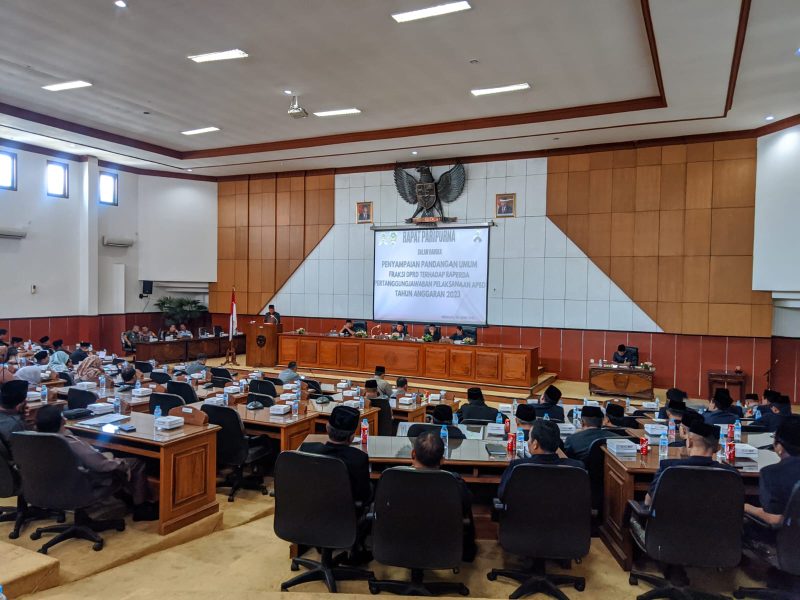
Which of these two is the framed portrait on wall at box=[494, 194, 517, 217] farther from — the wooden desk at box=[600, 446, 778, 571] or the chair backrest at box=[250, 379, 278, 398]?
the wooden desk at box=[600, 446, 778, 571]

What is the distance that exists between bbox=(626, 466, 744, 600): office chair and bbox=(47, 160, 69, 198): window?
48.9 ft

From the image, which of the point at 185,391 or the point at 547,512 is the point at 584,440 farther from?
the point at 185,391

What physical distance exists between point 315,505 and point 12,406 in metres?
2.98

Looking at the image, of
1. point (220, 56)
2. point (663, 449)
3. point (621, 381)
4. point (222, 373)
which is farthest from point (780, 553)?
point (220, 56)

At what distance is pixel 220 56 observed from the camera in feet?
26.4

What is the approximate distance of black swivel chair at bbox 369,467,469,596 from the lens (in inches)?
123

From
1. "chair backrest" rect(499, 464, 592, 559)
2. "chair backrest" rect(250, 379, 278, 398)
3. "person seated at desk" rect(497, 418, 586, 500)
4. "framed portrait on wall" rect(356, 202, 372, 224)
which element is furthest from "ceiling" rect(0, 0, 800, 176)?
"chair backrest" rect(499, 464, 592, 559)

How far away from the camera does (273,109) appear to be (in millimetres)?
10625

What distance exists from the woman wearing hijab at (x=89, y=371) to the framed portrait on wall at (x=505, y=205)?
8.83 metres

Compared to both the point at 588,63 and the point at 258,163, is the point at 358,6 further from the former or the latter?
the point at 258,163

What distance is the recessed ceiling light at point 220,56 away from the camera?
7.93 meters

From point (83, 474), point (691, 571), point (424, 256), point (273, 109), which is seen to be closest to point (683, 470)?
point (691, 571)

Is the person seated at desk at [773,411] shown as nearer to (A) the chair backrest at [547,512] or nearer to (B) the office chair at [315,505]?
(A) the chair backrest at [547,512]

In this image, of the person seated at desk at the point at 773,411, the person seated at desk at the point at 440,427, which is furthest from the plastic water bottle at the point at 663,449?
the person seated at desk at the point at 773,411
